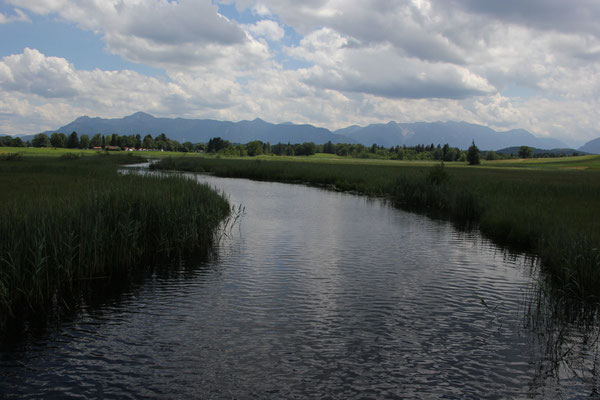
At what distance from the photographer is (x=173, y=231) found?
17.9m

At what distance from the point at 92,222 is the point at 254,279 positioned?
6.16 meters

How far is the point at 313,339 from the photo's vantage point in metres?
10.2

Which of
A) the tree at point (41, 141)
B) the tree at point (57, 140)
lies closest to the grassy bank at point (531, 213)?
the tree at point (57, 140)

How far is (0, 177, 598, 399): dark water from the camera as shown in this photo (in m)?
8.22

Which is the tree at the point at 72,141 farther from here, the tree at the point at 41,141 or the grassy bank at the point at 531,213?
the grassy bank at the point at 531,213

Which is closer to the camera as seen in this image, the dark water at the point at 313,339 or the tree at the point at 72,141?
the dark water at the point at 313,339

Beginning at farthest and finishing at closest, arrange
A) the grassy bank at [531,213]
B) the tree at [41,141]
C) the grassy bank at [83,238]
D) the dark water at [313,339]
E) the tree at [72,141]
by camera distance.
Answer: the tree at [72,141], the tree at [41,141], the grassy bank at [531,213], the grassy bank at [83,238], the dark water at [313,339]

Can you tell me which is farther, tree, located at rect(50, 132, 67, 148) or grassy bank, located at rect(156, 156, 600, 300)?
tree, located at rect(50, 132, 67, 148)

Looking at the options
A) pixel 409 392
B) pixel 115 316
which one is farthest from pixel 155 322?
pixel 409 392

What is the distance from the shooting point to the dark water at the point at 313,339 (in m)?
8.22

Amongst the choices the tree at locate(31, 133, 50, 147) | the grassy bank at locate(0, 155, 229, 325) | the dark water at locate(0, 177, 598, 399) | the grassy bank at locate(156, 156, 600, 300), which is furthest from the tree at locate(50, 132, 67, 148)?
the dark water at locate(0, 177, 598, 399)

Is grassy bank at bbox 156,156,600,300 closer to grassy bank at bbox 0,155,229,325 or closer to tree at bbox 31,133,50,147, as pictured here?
grassy bank at bbox 0,155,229,325

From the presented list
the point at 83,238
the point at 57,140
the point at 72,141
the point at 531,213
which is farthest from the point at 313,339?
the point at 57,140

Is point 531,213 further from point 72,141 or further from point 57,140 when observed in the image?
point 57,140
